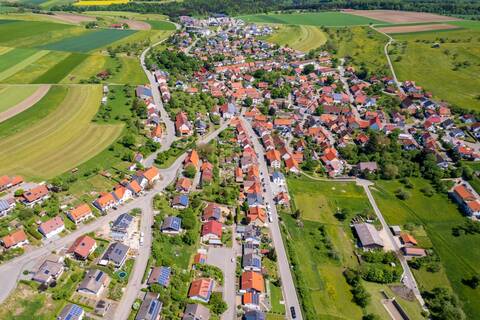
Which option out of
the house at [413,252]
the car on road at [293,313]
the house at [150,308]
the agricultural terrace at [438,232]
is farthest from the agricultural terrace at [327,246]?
the house at [150,308]

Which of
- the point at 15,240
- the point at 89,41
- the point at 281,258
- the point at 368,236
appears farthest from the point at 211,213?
the point at 89,41

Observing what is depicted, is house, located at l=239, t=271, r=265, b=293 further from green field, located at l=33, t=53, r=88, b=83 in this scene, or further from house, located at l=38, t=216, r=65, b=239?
green field, located at l=33, t=53, r=88, b=83

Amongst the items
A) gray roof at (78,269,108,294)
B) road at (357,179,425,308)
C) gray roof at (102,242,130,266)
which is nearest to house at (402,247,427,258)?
road at (357,179,425,308)

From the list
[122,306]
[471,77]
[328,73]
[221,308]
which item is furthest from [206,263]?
[471,77]

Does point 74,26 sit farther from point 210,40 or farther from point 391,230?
point 391,230

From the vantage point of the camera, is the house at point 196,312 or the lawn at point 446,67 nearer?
the house at point 196,312

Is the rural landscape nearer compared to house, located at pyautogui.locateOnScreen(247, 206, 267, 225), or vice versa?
the rural landscape

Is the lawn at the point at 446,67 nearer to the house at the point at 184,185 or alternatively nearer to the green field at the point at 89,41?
the house at the point at 184,185
